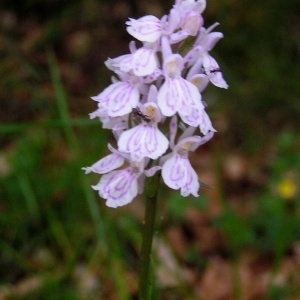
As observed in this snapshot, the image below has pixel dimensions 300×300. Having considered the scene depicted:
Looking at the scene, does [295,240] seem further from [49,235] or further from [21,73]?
[21,73]

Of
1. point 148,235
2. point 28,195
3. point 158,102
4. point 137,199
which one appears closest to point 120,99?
point 158,102

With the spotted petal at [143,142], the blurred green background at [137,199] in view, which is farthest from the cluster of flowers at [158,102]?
the blurred green background at [137,199]

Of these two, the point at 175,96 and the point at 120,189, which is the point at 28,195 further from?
the point at 175,96

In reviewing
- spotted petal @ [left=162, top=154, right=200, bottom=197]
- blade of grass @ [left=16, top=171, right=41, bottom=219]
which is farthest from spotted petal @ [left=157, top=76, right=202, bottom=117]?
blade of grass @ [left=16, top=171, right=41, bottom=219]

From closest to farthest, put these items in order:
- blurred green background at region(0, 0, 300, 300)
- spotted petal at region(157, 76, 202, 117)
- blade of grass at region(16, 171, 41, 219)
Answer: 1. spotted petal at region(157, 76, 202, 117)
2. blurred green background at region(0, 0, 300, 300)
3. blade of grass at region(16, 171, 41, 219)

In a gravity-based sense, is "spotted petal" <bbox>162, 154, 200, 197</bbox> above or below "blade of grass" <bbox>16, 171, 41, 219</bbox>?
below

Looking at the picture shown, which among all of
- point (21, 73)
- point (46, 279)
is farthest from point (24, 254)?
point (21, 73)

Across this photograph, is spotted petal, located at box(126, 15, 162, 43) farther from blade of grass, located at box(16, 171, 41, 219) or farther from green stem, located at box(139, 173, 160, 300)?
blade of grass, located at box(16, 171, 41, 219)
